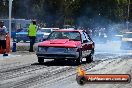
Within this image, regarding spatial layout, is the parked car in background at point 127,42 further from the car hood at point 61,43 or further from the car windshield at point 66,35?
the car hood at point 61,43

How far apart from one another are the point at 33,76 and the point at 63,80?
1.23m

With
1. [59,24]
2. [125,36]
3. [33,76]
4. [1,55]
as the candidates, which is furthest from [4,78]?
[59,24]

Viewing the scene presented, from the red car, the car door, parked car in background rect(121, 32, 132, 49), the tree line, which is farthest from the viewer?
the tree line

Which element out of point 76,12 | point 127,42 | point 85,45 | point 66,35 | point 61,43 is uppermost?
point 76,12

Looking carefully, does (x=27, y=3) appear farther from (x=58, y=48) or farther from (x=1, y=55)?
(x=58, y=48)

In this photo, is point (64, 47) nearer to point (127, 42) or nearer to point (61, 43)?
point (61, 43)

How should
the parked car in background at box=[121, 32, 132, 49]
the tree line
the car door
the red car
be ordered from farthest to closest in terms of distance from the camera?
the tree line → the parked car in background at box=[121, 32, 132, 49] → the car door → the red car

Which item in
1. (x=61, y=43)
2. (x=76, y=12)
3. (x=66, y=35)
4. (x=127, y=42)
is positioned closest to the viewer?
(x=61, y=43)

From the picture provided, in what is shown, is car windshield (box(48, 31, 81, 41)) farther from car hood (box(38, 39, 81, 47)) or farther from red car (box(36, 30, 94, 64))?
car hood (box(38, 39, 81, 47))

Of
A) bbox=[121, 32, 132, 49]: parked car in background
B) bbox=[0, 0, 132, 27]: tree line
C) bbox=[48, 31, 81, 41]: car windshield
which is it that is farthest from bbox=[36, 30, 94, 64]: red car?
bbox=[0, 0, 132, 27]: tree line

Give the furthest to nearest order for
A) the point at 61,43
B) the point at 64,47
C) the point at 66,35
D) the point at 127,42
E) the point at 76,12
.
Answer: the point at 76,12 < the point at 127,42 < the point at 66,35 < the point at 61,43 < the point at 64,47

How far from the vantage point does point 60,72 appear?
13953 mm

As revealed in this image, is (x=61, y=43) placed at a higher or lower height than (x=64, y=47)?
higher

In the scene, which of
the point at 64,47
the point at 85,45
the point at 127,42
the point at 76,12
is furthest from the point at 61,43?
the point at 76,12
